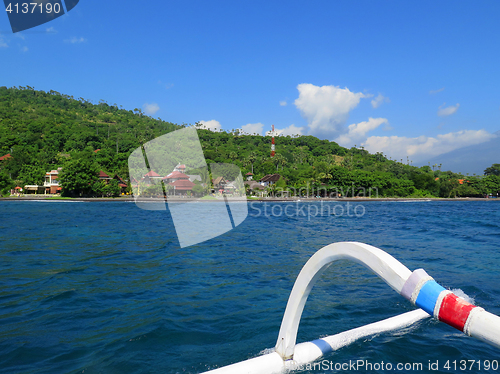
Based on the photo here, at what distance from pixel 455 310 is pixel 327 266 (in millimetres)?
784

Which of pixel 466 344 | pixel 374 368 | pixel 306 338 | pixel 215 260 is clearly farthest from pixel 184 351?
pixel 215 260

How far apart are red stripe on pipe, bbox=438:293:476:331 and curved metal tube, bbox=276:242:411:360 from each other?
Answer: 206 mm

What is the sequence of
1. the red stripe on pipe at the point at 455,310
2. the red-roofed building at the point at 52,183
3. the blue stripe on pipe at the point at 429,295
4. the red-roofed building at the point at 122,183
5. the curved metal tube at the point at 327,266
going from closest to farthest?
the red stripe on pipe at the point at 455,310 → the blue stripe on pipe at the point at 429,295 → the curved metal tube at the point at 327,266 → the red-roofed building at the point at 52,183 → the red-roofed building at the point at 122,183

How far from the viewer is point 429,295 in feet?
4.49

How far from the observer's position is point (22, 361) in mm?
3328

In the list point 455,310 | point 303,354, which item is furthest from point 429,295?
point 303,354

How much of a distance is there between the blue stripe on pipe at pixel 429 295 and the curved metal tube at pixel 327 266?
0.10 meters

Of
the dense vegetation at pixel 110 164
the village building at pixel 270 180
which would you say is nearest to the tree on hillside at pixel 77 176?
the dense vegetation at pixel 110 164

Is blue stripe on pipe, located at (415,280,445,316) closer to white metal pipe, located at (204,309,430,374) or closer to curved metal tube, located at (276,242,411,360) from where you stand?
curved metal tube, located at (276,242,411,360)

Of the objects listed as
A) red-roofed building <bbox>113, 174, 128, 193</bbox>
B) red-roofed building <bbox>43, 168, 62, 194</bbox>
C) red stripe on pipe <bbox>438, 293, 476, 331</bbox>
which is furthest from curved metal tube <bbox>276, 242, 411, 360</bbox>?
red-roofed building <bbox>43, 168, 62, 194</bbox>

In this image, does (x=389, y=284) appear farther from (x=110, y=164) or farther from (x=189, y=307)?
(x=110, y=164)

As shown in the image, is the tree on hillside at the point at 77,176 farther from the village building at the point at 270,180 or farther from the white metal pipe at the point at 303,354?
the white metal pipe at the point at 303,354

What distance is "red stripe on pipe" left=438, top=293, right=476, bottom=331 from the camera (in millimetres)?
1218

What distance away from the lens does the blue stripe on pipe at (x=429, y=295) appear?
53.1 inches
